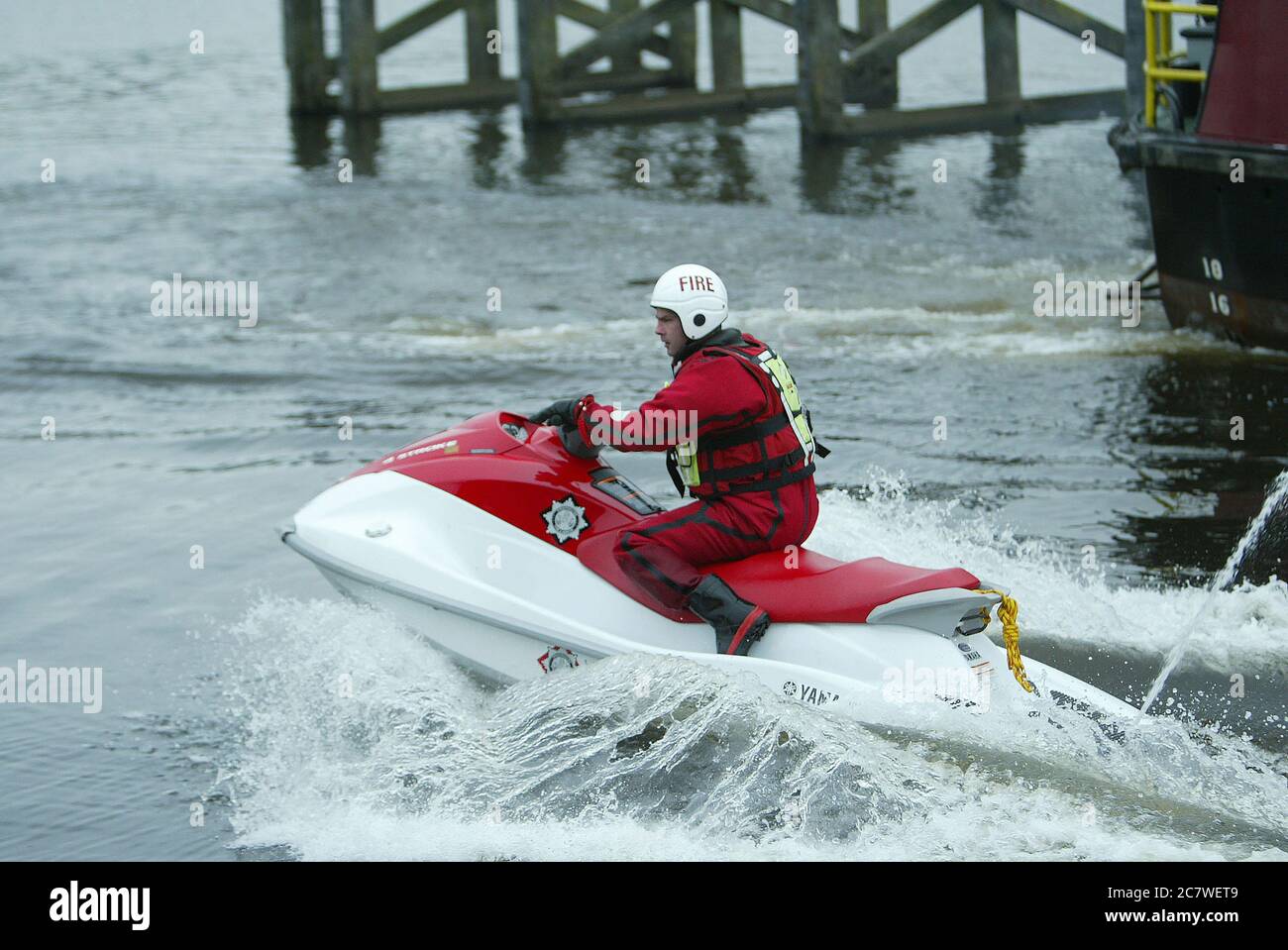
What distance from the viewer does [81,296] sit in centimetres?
1450

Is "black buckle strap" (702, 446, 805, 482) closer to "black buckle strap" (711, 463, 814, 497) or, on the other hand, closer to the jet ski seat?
"black buckle strap" (711, 463, 814, 497)

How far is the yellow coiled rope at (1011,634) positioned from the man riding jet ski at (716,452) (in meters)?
0.79

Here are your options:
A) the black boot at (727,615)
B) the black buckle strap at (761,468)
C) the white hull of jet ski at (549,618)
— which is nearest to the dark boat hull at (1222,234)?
the white hull of jet ski at (549,618)

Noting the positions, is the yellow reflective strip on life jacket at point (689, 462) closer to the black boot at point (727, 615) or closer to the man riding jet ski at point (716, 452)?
the man riding jet ski at point (716, 452)

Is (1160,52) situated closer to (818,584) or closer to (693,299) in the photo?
(693,299)

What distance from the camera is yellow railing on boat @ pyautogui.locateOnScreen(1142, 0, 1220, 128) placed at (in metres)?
10.9

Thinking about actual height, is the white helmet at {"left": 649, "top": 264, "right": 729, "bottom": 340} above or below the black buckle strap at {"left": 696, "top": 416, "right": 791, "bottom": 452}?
above

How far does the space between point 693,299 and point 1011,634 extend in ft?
5.33

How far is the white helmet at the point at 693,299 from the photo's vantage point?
5754 millimetres

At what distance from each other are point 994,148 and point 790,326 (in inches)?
358

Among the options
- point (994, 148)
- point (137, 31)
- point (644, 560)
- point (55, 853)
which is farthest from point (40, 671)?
point (137, 31)

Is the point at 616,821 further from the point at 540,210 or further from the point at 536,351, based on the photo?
the point at 540,210

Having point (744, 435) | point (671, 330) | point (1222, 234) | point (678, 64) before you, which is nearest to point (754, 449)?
point (744, 435)

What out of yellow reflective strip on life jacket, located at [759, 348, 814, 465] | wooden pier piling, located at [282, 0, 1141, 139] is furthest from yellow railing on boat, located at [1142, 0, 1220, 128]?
yellow reflective strip on life jacket, located at [759, 348, 814, 465]
